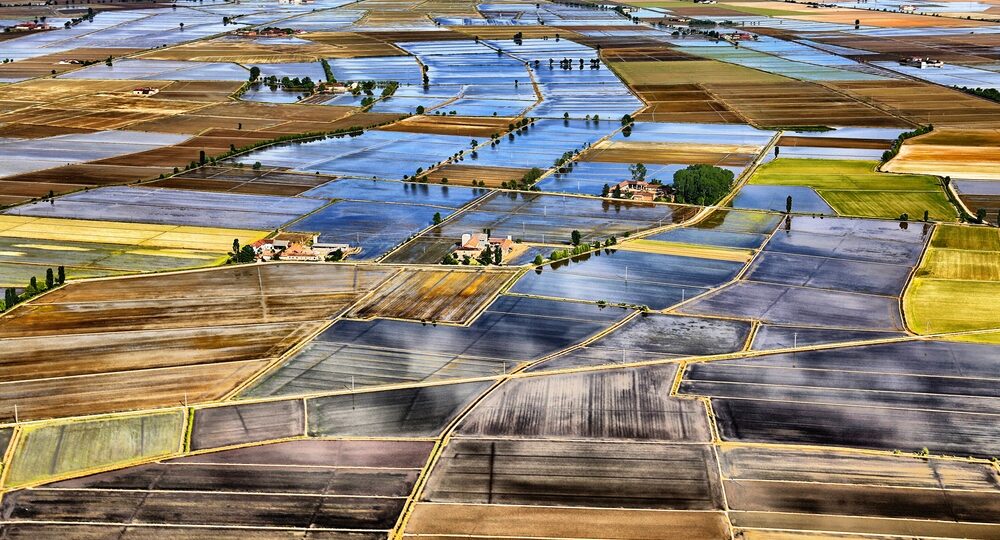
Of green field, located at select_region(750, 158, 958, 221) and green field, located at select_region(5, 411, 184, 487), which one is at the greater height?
green field, located at select_region(750, 158, 958, 221)

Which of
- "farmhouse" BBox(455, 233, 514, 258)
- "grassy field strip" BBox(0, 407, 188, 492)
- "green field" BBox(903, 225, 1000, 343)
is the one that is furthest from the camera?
"farmhouse" BBox(455, 233, 514, 258)

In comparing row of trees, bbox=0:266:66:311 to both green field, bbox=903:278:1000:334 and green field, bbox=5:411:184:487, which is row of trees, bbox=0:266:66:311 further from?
green field, bbox=903:278:1000:334

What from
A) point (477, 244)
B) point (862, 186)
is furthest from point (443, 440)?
point (862, 186)

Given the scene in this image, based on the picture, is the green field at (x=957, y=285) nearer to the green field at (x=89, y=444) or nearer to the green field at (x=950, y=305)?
the green field at (x=950, y=305)

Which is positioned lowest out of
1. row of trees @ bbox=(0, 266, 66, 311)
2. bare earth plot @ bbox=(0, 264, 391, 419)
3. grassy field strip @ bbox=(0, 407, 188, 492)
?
grassy field strip @ bbox=(0, 407, 188, 492)

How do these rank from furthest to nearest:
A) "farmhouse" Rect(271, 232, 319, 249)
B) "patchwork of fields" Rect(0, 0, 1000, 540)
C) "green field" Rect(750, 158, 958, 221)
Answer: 1. "green field" Rect(750, 158, 958, 221)
2. "farmhouse" Rect(271, 232, 319, 249)
3. "patchwork of fields" Rect(0, 0, 1000, 540)

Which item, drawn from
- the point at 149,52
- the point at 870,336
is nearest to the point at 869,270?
the point at 870,336

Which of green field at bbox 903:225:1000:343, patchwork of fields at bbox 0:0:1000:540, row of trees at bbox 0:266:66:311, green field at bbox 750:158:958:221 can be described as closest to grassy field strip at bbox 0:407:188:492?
patchwork of fields at bbox 0:0:1000:540
